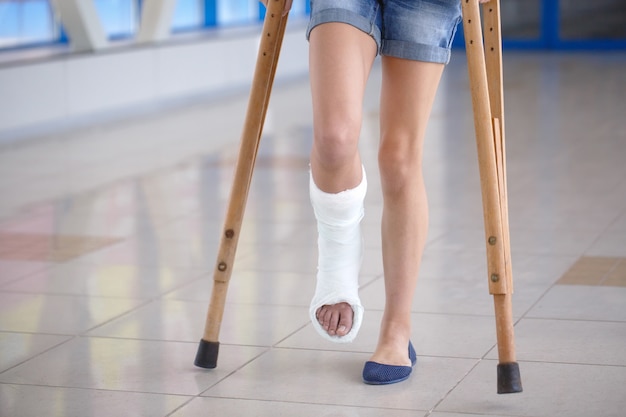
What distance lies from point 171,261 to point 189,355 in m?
1.47

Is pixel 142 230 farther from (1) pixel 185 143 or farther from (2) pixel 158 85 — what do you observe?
(2) pixel 158 85

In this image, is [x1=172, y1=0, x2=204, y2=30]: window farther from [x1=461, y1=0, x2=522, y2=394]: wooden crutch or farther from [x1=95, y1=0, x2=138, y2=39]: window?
[x1=461, y1=0, x2=522, y2=394]: wooden crutch

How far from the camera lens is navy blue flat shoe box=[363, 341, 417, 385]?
10.6 feet

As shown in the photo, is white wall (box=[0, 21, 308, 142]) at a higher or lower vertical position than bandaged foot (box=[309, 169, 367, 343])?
higher

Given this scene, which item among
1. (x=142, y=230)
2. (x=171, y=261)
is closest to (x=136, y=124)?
(x=142, y=230)

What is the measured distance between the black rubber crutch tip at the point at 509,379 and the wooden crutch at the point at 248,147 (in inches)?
32.8

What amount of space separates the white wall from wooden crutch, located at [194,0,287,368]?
6651mm

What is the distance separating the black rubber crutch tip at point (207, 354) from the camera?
3.35m

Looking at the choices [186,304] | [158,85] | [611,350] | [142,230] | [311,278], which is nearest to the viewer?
[611,350]

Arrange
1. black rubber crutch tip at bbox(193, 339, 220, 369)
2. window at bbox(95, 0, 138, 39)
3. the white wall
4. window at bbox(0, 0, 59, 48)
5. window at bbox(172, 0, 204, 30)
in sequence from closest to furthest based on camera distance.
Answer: black rubber crutch tip at bbox(193, 339, 220, 369), the white wall, window at bbox(0, 0, 59, 48), window at bbox(95, 0, 138, 39), window at bbox(172, 0, 204, 30)

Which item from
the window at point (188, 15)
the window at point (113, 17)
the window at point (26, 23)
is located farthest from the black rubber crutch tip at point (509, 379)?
the window at point (188, 15)

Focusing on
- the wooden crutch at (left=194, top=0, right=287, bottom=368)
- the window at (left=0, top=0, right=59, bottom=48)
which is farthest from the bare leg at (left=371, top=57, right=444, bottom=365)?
the window at (left=0, top=0, right=59, bottom=48)

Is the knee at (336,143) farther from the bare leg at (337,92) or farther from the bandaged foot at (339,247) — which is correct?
the bandaged foot at (339,247)

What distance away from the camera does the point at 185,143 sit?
30.6ft
